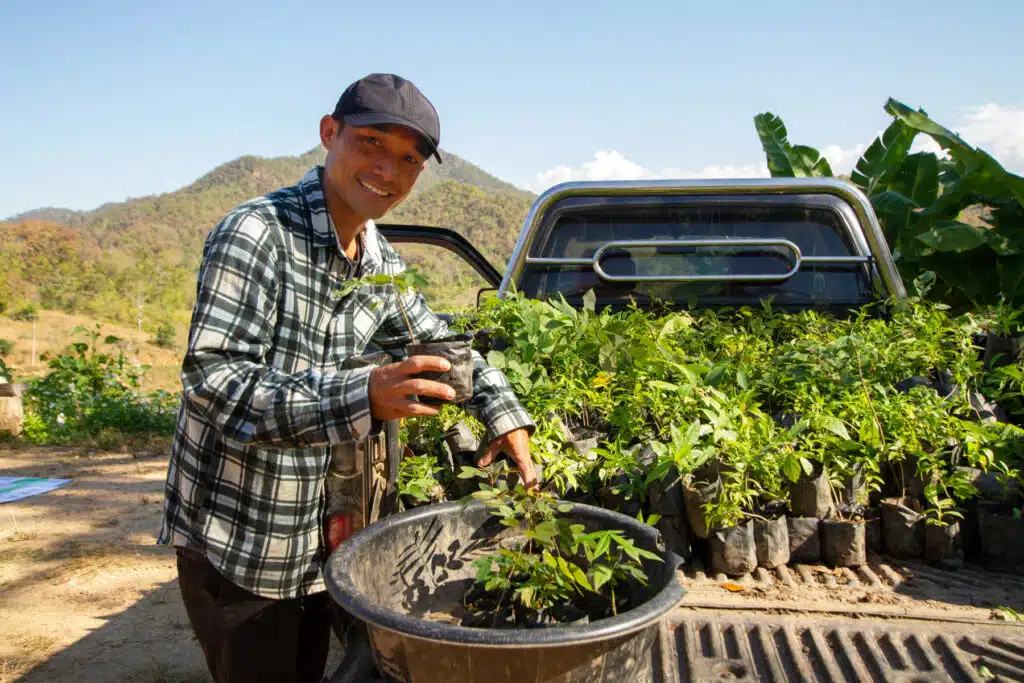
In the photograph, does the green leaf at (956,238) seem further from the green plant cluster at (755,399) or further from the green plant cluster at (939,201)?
the green plant cluster at (755,399)

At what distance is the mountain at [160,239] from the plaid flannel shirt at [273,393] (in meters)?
0.44

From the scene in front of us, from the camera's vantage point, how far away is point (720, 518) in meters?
2.04

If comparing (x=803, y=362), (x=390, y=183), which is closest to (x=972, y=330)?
(x=803, y=362)

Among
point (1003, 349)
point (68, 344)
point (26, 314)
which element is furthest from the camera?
point (26, 314)

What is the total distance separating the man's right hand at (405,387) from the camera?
133 cm

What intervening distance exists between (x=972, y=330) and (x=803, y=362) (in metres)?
0.98

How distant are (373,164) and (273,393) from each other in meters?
0.59

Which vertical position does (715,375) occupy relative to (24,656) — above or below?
above

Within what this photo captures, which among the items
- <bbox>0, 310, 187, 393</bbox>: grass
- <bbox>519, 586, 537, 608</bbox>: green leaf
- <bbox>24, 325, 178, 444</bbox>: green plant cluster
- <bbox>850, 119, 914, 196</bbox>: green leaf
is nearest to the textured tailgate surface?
<bbox>519, 586, 537, 608</bbox>: green leaf

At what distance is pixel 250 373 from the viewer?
58.6 inches

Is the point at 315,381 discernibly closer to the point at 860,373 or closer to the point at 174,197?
the point at 860,373

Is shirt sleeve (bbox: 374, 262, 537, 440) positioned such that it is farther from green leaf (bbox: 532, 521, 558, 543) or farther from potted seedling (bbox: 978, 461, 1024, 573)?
potted seedling (bbox: 978, 461, 1024, 573)

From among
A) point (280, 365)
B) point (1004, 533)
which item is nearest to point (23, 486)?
point (280, 365)

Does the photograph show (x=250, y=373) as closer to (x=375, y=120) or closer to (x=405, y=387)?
(x=405, y=387)
